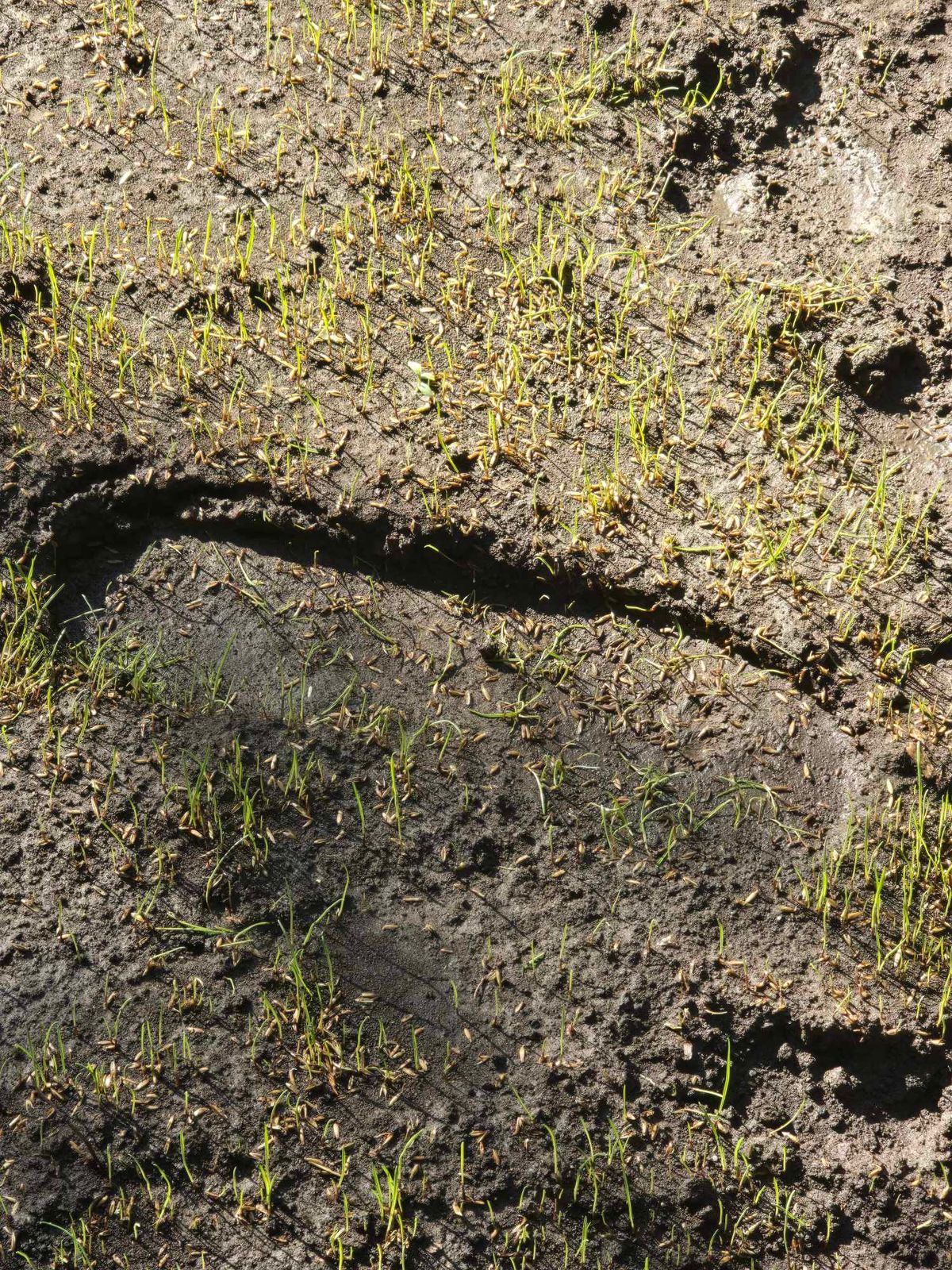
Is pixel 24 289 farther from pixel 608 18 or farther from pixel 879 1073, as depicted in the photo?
pixel 879 1073

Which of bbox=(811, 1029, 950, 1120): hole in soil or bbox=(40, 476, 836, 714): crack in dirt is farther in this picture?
bbox=(40, 476, 836, 714): crack in dirt

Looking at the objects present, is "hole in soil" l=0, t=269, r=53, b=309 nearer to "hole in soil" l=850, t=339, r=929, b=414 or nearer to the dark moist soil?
the dark moist soil

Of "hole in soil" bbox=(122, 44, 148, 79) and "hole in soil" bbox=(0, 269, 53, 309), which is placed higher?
"hole in soil" bbox=(122, 44, 148, 79)

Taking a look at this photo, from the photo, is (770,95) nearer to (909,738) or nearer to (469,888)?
(909,738)

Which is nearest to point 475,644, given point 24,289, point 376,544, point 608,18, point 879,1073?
point 376,544

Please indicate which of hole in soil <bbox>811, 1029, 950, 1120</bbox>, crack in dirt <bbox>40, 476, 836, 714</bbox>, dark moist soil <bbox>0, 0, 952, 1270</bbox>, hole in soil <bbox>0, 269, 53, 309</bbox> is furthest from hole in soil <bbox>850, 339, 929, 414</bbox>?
hole in soil <bbox>0, 269, 53, 309</bbox>

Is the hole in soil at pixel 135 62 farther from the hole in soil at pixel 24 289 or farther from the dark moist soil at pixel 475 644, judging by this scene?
the hole in soil at pixel 24 289

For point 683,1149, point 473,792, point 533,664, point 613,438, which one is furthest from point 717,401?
point 683,1149

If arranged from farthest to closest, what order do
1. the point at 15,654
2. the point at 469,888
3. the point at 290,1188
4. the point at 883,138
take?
the point at 883,138
the point at 15,654
the point at 469,888
the point at 290,1188
